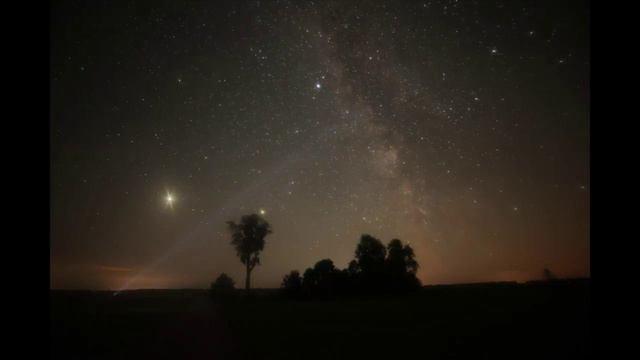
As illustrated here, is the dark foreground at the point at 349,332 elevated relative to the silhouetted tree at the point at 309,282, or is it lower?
elevated

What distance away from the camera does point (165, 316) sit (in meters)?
23.1

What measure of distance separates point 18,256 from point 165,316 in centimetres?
2279

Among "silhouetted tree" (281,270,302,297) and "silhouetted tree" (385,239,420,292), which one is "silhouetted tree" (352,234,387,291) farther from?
"silhouetted tree" (281,270,302,297)

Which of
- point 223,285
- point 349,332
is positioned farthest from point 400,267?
point 349,332

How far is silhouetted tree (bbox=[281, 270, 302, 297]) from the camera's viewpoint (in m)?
37.4

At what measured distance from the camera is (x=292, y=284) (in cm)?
3781

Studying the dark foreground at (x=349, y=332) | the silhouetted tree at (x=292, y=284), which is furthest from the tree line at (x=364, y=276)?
the dark foreground at (x=349, y=332)

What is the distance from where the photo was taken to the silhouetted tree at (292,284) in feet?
123

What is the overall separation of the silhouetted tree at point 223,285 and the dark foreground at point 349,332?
51.9 feet

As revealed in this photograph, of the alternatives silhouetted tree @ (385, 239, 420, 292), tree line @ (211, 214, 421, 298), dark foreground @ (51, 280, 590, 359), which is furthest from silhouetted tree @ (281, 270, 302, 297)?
dark foreground @ (51, 280, 590, 359)

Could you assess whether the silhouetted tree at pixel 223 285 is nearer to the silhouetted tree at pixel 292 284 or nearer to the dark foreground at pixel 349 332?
the silhouetted tree at pixel 292 284

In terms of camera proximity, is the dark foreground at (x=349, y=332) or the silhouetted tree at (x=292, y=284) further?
the silhouetted tree at (x=292, y=284)

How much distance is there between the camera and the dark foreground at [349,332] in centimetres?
1319

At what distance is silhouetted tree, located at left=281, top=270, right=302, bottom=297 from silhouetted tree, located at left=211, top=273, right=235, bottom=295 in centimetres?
603
